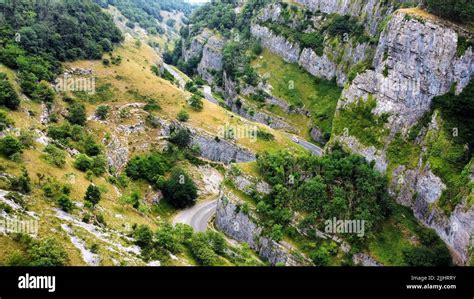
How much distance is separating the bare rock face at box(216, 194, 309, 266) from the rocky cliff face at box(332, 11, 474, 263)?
20412 millimetres

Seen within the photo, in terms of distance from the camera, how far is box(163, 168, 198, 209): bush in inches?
3435

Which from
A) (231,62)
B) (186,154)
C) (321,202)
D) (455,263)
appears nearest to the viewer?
(455,263)

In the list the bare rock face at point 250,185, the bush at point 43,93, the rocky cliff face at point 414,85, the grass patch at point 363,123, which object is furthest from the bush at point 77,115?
the rocky cliff face at point 414,85

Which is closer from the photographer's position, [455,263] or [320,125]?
[455,263]

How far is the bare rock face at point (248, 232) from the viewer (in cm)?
7119

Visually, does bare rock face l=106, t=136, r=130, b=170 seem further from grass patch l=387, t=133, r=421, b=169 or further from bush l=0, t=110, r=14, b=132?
grass patch l=387, t=133, r=421, b=169

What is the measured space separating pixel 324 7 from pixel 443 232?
7798cm

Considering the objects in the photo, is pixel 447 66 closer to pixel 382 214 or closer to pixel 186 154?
pixel 382 214

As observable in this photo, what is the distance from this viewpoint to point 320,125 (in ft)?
361

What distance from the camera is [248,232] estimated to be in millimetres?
76125

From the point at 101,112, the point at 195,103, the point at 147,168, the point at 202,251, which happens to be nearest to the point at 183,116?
the point at 195,103

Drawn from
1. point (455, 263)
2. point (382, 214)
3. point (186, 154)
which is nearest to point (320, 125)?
point (186, 154)

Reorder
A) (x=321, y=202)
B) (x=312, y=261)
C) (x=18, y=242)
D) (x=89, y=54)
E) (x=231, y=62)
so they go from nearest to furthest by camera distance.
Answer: (x=18, y=242), (x=312, y=261), (x=321, y=202), (x=89, y=54), (x=231, y=62)

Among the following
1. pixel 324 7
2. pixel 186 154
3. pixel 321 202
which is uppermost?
pixel 324 7
